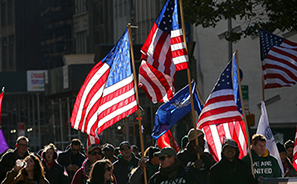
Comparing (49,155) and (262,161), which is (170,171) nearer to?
(262,161)

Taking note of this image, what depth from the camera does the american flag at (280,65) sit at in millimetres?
14789

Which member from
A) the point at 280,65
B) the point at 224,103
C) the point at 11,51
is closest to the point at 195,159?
the point at 224,103

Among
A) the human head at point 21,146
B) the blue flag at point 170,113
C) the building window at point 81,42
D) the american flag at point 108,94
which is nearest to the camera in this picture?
the american flag at point 108,94

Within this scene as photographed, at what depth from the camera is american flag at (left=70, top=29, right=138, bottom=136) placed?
373 inches

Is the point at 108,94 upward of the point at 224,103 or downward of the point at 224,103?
upward

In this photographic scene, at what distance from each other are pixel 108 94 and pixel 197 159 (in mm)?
1830

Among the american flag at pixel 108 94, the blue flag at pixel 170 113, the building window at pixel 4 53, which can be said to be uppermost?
Answer: the building window at pixel 4 53

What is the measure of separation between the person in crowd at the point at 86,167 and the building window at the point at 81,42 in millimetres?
40691

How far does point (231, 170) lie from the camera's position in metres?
7.75

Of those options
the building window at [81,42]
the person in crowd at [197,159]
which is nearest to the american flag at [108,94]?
the person in crowd at [197,159]

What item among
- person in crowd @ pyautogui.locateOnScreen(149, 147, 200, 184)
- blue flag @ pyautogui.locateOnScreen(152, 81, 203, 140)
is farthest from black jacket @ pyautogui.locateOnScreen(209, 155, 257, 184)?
blue flag @ pyautogui.locateOnScreen(152, 81, 203, 140)

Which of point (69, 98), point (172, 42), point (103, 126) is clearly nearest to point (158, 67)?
point (172, 42)

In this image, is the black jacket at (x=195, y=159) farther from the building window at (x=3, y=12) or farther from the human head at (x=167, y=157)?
the building window at (x=3, y=12)

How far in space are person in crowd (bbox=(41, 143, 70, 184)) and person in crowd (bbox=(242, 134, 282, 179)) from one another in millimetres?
3015
